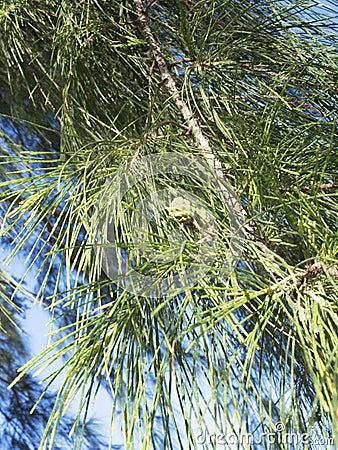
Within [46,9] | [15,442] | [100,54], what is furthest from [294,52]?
[15,442]

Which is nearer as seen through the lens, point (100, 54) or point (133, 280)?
point (133, 280)

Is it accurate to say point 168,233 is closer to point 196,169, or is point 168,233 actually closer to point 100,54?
point 196,169

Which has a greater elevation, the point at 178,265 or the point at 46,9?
the point at 46,9

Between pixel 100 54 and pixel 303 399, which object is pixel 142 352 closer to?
pixel 303 399

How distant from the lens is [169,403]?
0.40 meters

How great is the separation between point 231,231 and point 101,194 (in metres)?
0.11

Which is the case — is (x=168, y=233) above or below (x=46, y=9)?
below

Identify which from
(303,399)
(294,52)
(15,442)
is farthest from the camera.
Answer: (15,442)

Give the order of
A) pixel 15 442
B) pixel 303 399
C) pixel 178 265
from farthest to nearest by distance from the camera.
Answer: pixel 15 442 < pixel 303 399 < pixel 178 265

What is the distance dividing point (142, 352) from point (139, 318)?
0.08ft

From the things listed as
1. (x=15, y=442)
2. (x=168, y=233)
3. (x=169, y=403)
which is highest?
(x=15, y=442)

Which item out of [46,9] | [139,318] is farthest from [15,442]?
[139,318]

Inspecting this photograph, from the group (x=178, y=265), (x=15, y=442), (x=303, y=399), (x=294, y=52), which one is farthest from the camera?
(x=15, y=442)

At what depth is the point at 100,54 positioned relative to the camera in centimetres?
68
